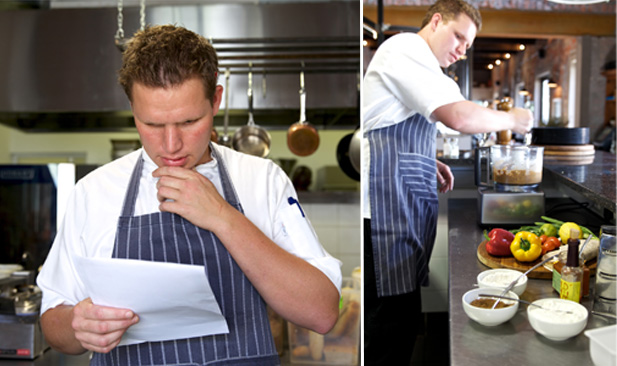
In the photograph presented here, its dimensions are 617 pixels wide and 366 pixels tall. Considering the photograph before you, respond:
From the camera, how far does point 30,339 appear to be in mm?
2008

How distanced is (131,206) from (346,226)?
2098mm

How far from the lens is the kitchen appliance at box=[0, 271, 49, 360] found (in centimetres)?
201

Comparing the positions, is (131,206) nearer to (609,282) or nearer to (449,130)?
(449,130)

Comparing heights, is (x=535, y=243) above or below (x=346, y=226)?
above

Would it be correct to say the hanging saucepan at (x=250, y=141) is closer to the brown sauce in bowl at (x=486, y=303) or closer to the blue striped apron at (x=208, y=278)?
the blue striped apron at (x=208, y=278)

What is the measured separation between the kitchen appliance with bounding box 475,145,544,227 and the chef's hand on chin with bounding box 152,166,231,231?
1.68 feet

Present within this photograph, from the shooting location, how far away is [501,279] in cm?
101

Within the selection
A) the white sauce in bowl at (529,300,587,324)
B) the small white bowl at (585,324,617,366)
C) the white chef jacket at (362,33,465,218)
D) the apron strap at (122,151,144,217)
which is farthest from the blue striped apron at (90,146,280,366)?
the small white bowl at (585,324,617,366)

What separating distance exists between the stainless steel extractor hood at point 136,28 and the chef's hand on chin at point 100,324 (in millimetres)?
2079

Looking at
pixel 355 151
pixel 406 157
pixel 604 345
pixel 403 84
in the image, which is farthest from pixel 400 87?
pixel 355 151

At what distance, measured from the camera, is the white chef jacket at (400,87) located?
1.18 meters

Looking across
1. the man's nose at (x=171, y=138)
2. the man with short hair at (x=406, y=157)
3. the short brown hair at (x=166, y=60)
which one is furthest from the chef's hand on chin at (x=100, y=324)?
the man with short hair at (x=406, y=157)

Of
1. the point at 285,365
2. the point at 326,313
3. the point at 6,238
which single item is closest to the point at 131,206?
the point at 326,313

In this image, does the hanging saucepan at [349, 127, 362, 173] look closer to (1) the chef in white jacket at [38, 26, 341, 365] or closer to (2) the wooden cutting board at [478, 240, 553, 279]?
(1) the chef in white jacket at [38, 26, 341, 365]
